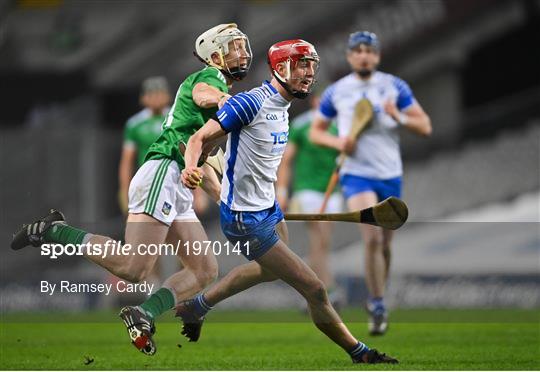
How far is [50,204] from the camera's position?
56.8 feet

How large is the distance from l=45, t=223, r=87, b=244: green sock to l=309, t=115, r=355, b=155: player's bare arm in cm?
310

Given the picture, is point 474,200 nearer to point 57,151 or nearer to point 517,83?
point 517,83

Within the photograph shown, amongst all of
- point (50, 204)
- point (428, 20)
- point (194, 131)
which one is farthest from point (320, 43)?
point (194, 131)

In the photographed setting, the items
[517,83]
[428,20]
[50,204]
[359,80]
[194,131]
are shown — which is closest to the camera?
[194,131]

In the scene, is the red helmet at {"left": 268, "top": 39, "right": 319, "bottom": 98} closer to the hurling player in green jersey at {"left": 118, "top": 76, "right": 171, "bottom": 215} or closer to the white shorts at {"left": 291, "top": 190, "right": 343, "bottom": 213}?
the hurling player in green jersey at {"left": 118, "top": 76, "right": 171, "bottom": 215}

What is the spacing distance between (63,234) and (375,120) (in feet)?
11.5

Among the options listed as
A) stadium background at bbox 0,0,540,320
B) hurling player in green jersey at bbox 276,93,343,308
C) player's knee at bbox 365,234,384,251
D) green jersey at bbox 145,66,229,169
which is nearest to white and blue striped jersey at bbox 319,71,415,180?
player's knee at bbox 365,234,384,251

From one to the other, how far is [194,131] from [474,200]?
31.3 feet

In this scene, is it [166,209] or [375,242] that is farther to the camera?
[375,242]

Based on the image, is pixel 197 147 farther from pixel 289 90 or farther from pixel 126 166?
pixel 126 166

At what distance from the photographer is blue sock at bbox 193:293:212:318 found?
901cm

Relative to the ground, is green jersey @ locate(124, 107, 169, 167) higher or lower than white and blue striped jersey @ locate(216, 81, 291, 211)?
lower

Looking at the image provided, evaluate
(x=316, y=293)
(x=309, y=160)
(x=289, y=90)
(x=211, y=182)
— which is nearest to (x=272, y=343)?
(x=211, y=182)

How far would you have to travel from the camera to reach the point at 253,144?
8188mm
